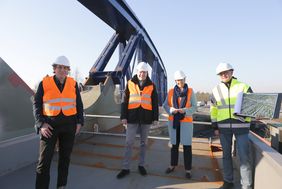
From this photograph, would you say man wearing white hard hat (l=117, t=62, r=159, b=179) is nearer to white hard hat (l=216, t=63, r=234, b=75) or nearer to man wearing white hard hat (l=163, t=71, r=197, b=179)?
man wearing white hard hat (l=163, t=71, r=197, b=179)

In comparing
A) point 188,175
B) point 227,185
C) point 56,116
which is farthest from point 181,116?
point 56,116

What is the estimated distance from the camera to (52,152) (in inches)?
101

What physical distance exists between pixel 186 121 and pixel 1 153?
294cm

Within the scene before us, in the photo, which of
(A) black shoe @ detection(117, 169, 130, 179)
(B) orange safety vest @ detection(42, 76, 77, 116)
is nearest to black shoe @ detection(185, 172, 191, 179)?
(A) black shoe @ detection(117, 169, 130, 179)

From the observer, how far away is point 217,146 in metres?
5.10

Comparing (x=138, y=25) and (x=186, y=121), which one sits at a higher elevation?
(x=138, y=25)

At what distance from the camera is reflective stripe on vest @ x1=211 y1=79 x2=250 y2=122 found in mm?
2893

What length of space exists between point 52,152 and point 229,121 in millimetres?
2390

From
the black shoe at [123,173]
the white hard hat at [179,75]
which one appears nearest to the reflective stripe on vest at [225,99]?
the white hard hat at [179,75]

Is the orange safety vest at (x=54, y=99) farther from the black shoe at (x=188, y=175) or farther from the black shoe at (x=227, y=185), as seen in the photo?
the black shoe at (x=227, y=185)

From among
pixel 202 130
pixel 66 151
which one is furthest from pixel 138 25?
pixel 66 151

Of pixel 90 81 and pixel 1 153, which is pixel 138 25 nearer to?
pixel 90 81

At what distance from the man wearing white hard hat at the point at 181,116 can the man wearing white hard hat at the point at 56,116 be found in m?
1.60

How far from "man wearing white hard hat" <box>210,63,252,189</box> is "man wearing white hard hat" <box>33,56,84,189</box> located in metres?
2.04
